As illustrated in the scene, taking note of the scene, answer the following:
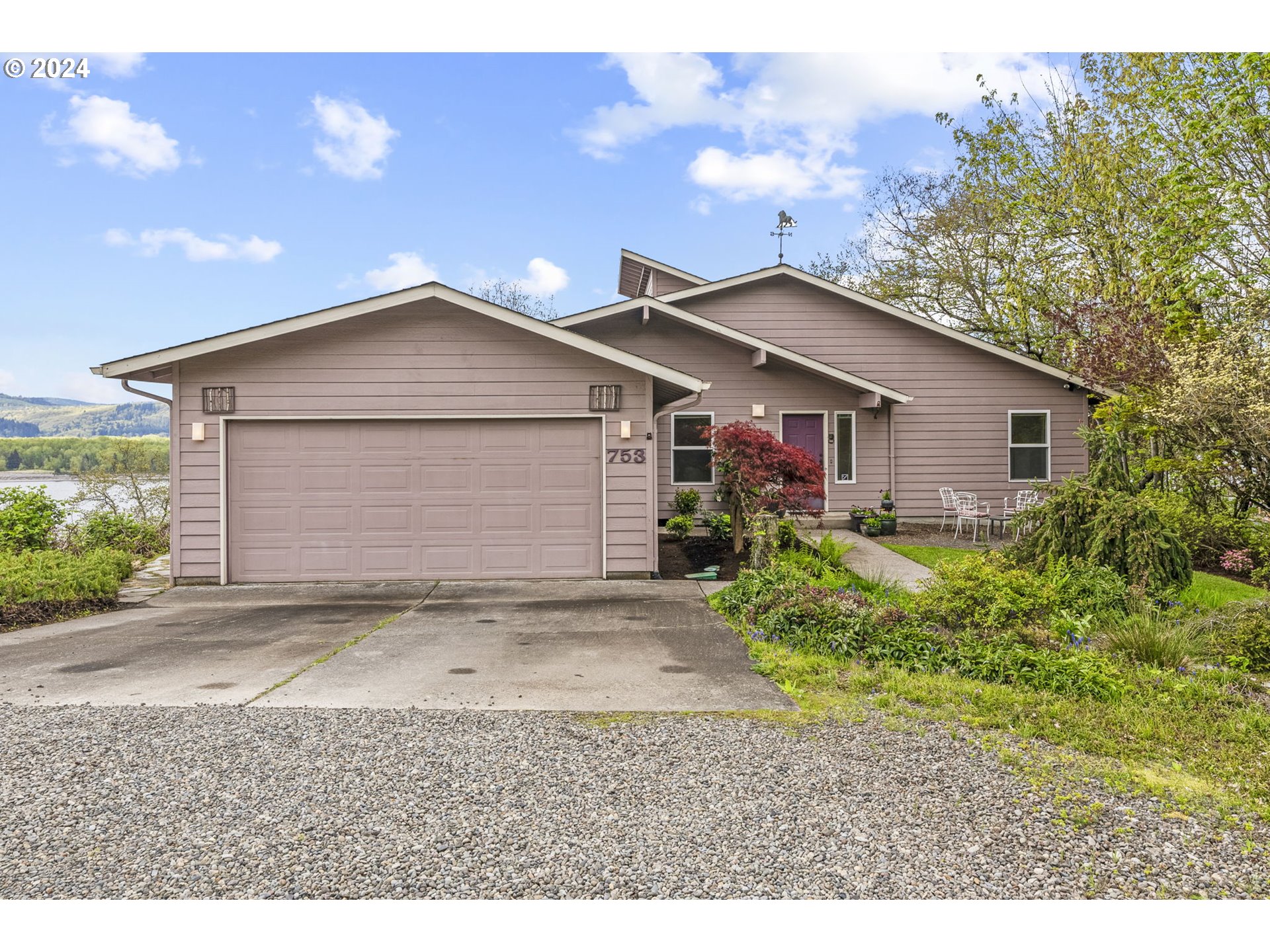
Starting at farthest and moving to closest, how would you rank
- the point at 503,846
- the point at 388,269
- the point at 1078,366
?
the point at 388,269
the point at 1078,366
the point at 503,846

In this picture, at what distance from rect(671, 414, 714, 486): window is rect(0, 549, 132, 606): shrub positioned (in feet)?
28.2

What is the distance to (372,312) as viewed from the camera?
9.48m

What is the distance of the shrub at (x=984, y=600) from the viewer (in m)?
6.00

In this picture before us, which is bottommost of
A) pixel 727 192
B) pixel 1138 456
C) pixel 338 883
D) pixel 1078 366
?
pixel 338 883

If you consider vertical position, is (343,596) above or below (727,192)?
below

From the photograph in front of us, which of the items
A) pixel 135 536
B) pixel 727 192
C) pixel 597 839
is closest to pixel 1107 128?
pixel 727 192

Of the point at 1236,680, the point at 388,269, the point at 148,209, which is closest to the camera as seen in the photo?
the point at 1236,680

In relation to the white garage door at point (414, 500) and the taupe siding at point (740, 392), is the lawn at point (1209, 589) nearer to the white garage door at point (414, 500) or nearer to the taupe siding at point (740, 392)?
the taupe siding at point (740, 392)

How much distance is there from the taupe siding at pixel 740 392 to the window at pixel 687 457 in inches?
4.1

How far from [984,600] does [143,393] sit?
32.5ft

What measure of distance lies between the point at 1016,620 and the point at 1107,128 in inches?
530

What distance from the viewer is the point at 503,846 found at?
2.90 meters

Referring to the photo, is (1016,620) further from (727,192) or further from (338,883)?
(727,192)

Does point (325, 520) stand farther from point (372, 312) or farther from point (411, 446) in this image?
point (372, 312)
